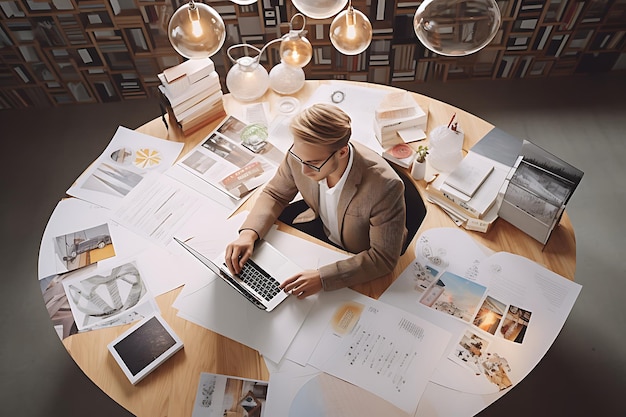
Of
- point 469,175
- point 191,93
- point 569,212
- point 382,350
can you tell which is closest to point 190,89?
point 191,93

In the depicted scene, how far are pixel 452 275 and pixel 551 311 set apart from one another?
0.33 metres

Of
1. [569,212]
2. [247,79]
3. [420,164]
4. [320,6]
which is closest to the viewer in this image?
[320,6]

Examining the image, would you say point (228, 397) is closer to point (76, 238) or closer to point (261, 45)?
point (76, 238)

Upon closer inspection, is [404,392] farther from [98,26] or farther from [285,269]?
[98,26]

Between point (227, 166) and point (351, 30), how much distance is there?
735 mm

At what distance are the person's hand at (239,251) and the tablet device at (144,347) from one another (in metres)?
0.29

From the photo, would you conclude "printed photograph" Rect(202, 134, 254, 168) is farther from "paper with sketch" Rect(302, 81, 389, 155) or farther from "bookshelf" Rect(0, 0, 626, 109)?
"bookshelf" Rect(0, 0, 626, 109)

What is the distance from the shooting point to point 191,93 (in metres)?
2.11

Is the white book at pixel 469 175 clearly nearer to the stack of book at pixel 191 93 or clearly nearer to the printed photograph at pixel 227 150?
the printed photograph at pixel 227 150

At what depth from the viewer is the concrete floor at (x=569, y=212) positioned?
7.47 feet

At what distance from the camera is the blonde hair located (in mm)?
1525

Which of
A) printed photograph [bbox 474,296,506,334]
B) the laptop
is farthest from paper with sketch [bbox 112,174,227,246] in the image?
printed photograph [bbox 474,296,506,334]

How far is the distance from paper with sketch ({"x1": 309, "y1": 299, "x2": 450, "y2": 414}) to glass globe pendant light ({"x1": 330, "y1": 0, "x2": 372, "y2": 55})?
0.93 metres

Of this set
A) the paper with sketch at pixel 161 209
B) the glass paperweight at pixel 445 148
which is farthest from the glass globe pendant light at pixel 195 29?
the glass paperweight at pixel 445 148
